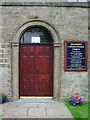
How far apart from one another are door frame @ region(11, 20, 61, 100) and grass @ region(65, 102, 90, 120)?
91 cm

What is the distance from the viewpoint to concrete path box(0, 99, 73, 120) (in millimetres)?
4598

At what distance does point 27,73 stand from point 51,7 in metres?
3.24

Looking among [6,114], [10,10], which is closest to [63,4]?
[10,10]

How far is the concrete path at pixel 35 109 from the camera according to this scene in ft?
15.1

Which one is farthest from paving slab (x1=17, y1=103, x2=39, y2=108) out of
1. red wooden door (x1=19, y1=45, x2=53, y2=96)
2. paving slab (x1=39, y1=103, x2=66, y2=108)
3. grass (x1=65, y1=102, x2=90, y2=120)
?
grass (x1=65, y1=102, x2=90, y2=120)

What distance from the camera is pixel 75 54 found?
5.91 meters

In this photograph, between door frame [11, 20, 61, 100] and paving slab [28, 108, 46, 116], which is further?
door frame [11, 20, 61, 100]

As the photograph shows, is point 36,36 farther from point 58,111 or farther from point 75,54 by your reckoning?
point 58,111

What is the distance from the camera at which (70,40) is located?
233 inches

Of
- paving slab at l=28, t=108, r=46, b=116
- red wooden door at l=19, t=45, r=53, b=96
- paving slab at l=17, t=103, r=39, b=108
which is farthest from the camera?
red wooden door at l=19, t=45, r=53, b=96

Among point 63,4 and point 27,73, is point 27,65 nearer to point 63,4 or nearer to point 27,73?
point 27,73

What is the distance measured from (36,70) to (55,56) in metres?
1.13

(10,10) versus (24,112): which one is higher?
(10,10)

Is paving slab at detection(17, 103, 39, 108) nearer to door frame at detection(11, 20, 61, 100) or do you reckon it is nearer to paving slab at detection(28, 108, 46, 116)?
paving slab at detection(28, 108, 46, 116)
